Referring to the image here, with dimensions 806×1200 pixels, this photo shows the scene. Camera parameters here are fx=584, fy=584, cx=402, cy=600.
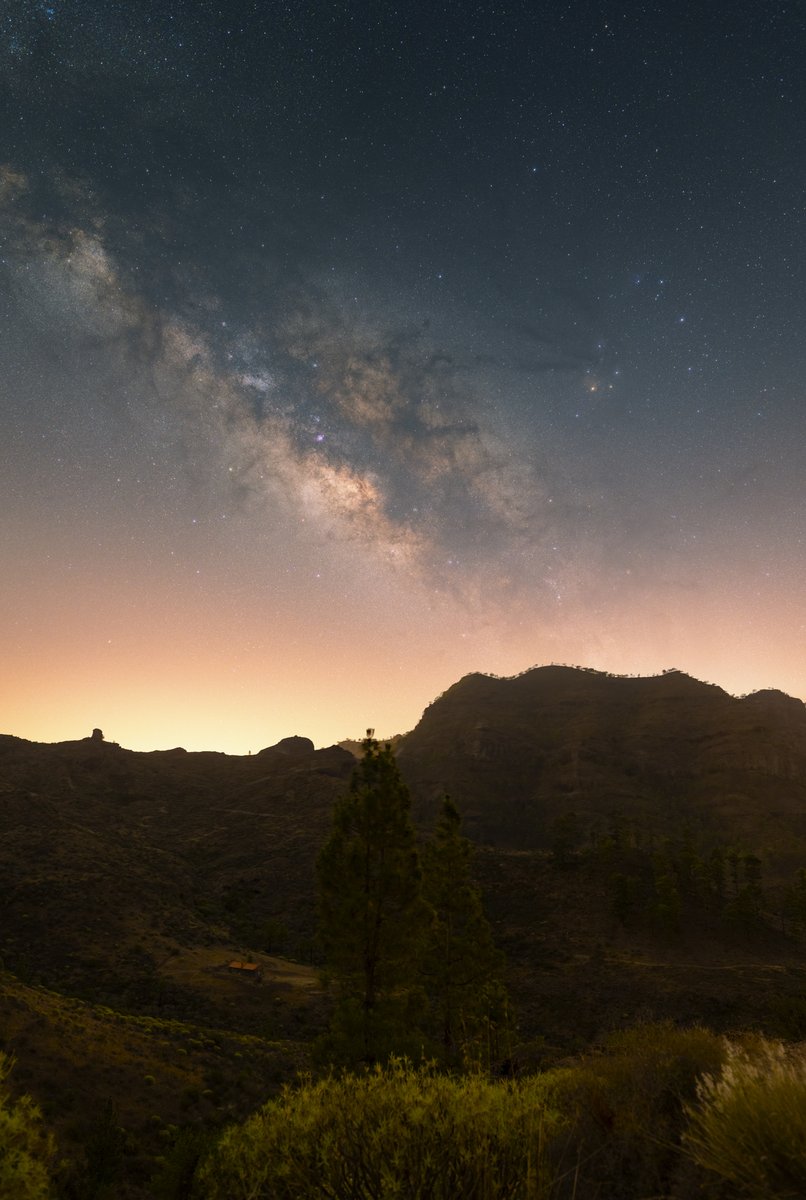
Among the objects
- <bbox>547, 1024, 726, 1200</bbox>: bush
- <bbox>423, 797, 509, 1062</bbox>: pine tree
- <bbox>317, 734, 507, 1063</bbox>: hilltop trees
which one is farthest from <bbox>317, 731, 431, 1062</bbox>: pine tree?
<bbox>547, 1024, 726, 1200</bbox>: bush

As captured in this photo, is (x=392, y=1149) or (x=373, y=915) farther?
(x=373, y=915)

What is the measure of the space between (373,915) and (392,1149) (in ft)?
41.5

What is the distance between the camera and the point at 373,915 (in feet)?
63.0

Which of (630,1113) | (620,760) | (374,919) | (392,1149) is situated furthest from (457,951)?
(620,760)

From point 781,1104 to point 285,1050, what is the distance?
29.9 m

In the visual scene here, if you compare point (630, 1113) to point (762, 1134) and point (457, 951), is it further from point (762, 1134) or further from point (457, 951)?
point (457, 951)

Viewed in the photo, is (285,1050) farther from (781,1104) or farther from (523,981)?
(781,1104)

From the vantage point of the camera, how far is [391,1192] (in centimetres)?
632

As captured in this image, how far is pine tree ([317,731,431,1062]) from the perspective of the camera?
18594mm

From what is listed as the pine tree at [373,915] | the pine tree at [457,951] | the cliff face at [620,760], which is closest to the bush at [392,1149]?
the pine tree at [373,915]

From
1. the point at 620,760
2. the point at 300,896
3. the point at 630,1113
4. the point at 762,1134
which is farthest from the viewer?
the point at 620,760

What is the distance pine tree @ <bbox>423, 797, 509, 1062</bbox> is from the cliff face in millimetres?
88483

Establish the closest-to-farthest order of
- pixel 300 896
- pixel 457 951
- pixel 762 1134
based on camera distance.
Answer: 1. pixel 762 1134
2. pixel 457 951
3. pixel 300 896

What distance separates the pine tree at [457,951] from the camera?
24.9m
